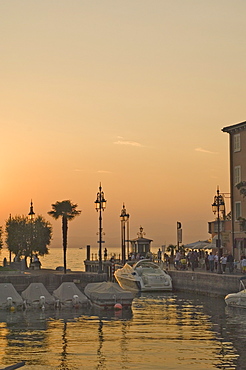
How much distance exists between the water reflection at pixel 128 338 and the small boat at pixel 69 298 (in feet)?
3.05

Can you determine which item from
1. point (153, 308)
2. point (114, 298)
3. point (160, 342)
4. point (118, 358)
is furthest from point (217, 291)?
point (118, 358)

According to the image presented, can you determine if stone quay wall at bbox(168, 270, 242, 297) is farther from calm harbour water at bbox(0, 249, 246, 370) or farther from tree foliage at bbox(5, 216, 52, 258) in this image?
tree foliage at bbox(5, 216, 52, 258)

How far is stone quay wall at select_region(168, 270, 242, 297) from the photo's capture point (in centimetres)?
5238

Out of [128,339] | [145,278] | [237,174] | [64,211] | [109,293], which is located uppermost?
[237,174]

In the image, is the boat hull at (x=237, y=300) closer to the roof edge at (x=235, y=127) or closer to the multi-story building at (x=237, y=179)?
the multi-story building at (x=237, y=179)

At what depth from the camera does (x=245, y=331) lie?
35.4m

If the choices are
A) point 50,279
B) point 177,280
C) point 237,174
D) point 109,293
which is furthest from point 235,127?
point 109,293

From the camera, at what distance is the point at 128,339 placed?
1304 inches

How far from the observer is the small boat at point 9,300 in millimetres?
44219

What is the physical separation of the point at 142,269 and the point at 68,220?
10159mm

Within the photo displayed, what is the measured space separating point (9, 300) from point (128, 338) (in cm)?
1346

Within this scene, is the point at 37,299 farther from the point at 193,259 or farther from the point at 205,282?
the point at 193,259

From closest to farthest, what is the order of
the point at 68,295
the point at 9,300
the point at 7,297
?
the point at 9,300
the point at 7,297
the point at 68,295

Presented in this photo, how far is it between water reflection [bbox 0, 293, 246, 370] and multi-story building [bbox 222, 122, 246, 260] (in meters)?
20.2
